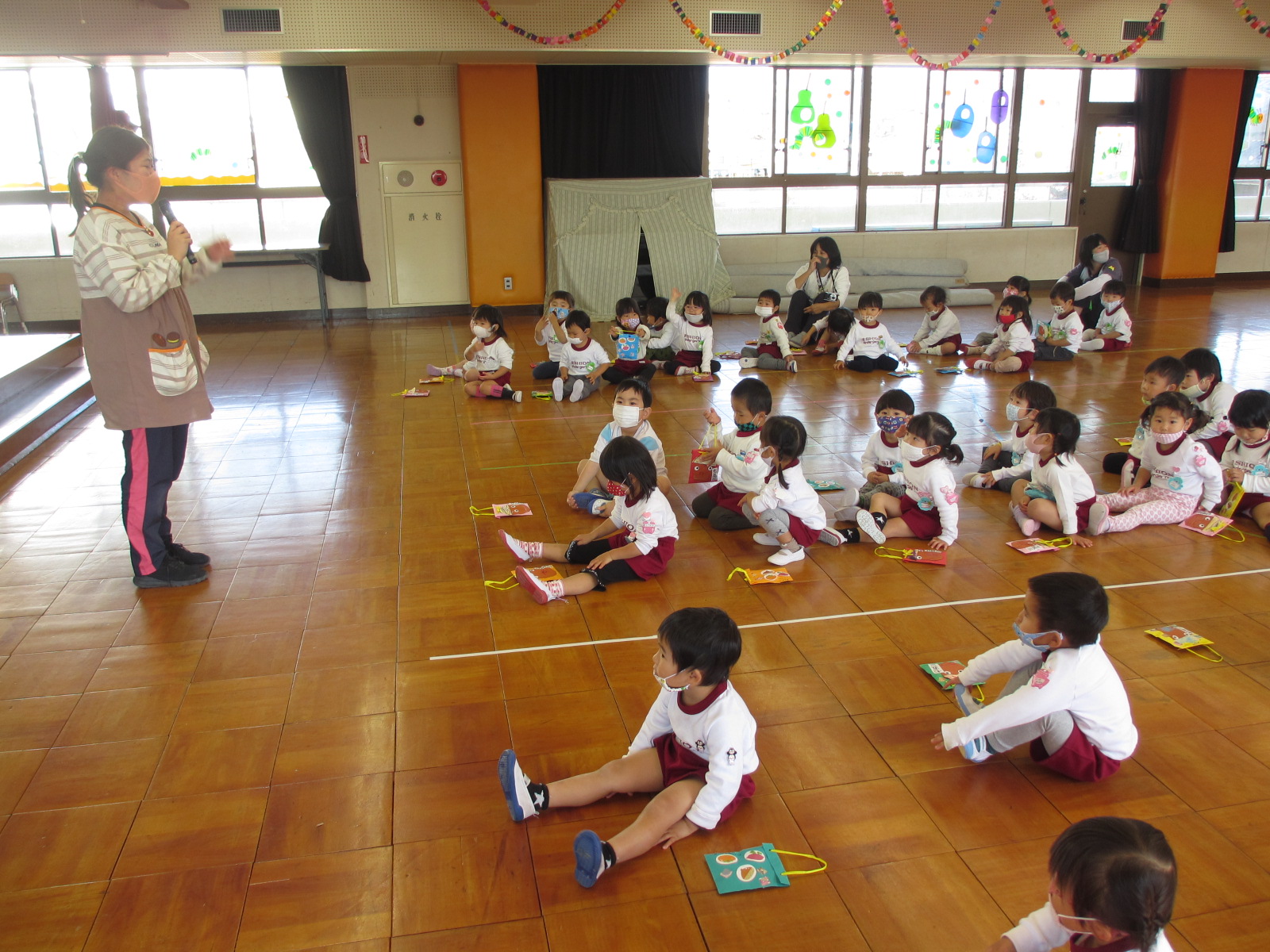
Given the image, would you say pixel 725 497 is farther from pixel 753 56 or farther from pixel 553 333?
pixel 753 56

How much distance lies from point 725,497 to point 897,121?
29.4 feet

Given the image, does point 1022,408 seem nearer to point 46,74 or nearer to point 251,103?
point 251,103

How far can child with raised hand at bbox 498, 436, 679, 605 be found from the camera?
3.89 m

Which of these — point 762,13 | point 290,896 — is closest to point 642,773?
point 290,896

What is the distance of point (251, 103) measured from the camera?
10.3m

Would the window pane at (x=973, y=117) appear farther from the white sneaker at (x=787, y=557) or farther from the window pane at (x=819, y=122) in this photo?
the white sneaker at (x=787, y=557)

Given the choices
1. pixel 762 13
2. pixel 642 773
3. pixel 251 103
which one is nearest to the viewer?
pixel 642 773

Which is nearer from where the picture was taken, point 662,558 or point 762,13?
point 662,558

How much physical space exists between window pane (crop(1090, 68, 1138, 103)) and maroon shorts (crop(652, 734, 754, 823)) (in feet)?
41.2

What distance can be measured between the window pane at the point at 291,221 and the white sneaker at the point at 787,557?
321 inches

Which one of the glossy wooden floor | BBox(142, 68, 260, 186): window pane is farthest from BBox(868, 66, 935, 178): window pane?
the glossy wooden floor

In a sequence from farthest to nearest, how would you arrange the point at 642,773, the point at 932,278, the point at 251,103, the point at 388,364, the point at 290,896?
the point at 932,278 < the point at 251,103 < the point at 388,364 < the point at 642,773 < the point at 290,896

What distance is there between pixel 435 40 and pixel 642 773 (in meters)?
8.28

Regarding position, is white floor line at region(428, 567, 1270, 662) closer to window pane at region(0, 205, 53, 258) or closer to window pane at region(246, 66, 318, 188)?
window pane at region(246, 66, 318, 188)
